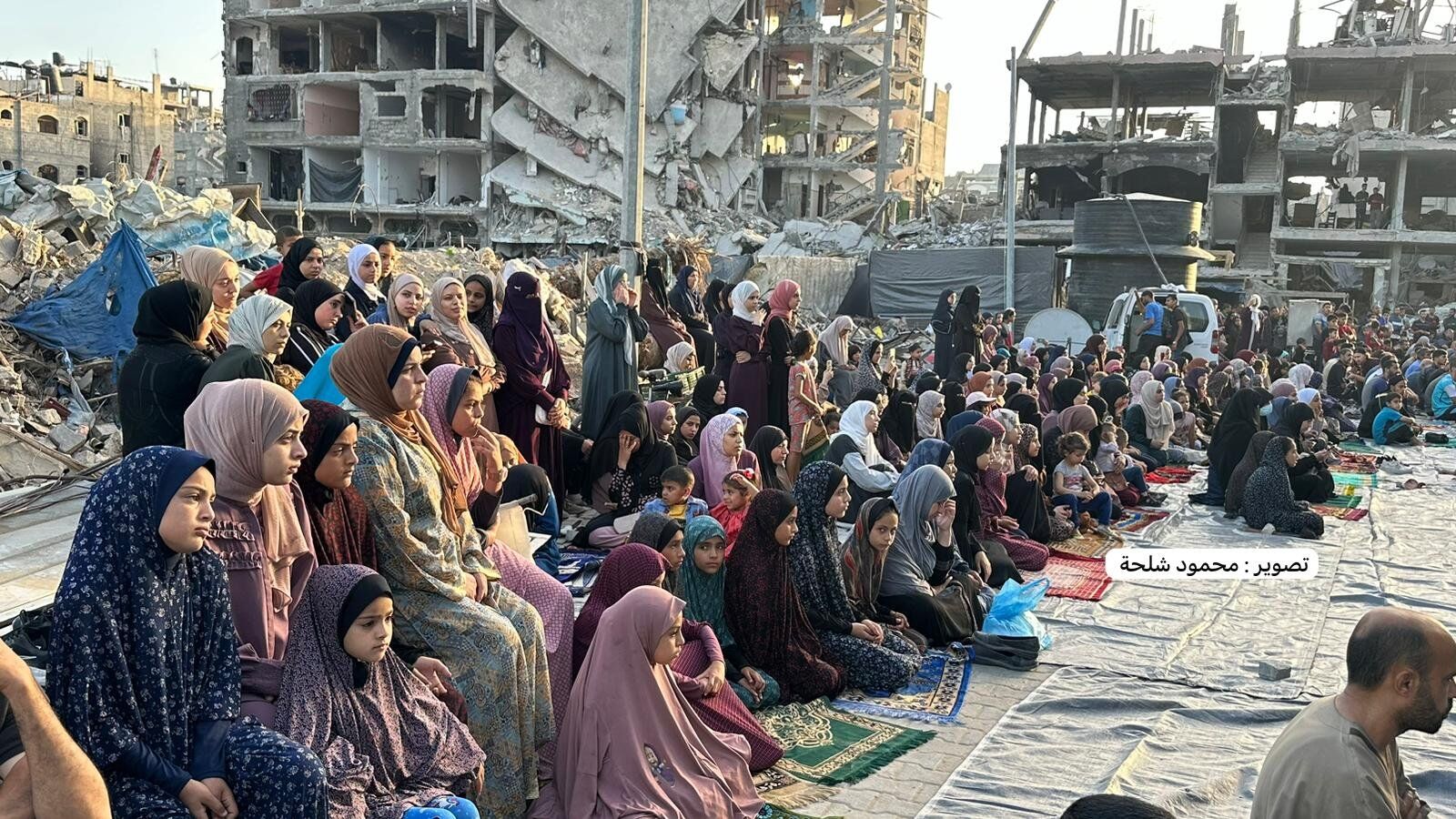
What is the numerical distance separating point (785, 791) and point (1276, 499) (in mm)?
5933

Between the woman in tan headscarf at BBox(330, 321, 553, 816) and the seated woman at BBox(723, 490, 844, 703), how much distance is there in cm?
123

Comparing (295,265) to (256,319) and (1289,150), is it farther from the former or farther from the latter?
(1289,150)

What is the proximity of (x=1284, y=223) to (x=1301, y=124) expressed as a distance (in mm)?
2804

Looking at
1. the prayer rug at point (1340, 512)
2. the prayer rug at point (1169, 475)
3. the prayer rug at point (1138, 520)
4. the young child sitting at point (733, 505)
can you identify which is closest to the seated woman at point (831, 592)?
the young child sitting at point (733, 505)

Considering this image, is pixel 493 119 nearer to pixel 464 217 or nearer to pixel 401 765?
pixel 464 217

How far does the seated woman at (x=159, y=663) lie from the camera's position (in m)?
2.51

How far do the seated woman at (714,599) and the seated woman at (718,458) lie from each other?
158 centimetres

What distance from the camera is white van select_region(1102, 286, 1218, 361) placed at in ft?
50.9

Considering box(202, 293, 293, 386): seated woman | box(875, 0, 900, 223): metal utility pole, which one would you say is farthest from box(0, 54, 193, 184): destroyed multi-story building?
box(202, 293, 293, 386): seated woman

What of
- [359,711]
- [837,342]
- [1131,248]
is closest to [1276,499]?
[837,342]

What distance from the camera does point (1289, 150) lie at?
2895 centimetres

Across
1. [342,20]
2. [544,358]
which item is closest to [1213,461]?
[544,358]

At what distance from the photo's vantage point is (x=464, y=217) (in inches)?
1307

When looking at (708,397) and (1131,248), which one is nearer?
(708,397)
